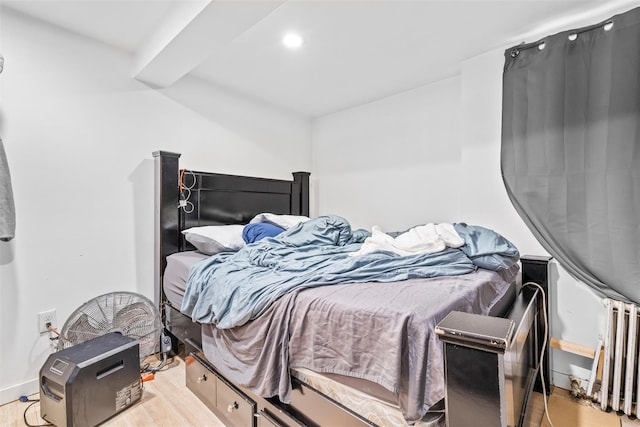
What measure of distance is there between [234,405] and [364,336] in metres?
0.87

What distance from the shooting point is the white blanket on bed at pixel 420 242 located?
1.61m

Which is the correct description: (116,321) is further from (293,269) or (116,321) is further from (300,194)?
(300,194)

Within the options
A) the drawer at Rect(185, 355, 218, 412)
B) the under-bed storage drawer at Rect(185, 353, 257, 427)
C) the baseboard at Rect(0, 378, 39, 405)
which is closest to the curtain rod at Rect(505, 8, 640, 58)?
the under-bed storage drawer at Rect(185, 353, 257, 427)

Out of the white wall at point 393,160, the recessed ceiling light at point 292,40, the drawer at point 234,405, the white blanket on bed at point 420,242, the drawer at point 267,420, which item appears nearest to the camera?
the drawer at point 267,420

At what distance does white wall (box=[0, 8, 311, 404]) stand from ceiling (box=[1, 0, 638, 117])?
0.19m

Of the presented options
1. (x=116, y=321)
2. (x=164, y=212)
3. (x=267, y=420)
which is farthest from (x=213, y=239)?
(x=267, y=420)

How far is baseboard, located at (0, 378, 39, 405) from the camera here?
170cm

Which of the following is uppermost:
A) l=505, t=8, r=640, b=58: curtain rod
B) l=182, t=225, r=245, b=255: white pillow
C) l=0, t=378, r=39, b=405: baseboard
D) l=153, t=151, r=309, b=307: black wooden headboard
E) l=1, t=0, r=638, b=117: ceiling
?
l=1, t=0, r=638, b=117: ceiling

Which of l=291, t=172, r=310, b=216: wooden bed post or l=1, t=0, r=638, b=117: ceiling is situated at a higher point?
l=1, t=0, r=638, b=117: ceiling

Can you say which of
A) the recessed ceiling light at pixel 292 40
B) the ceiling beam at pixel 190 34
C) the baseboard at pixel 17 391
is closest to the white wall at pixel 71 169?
the baseboard at pixel 17 391

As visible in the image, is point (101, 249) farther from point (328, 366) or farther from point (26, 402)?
point (328, 366)

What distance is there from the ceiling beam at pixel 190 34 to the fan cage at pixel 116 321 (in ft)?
4.99

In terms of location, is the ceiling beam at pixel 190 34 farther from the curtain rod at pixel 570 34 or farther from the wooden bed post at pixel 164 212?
the curtain rod at pixel 570 34

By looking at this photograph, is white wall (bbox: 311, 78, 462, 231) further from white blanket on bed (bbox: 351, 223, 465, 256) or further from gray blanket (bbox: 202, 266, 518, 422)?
gray blanket (bbox: 202, 266, 518, 422)
